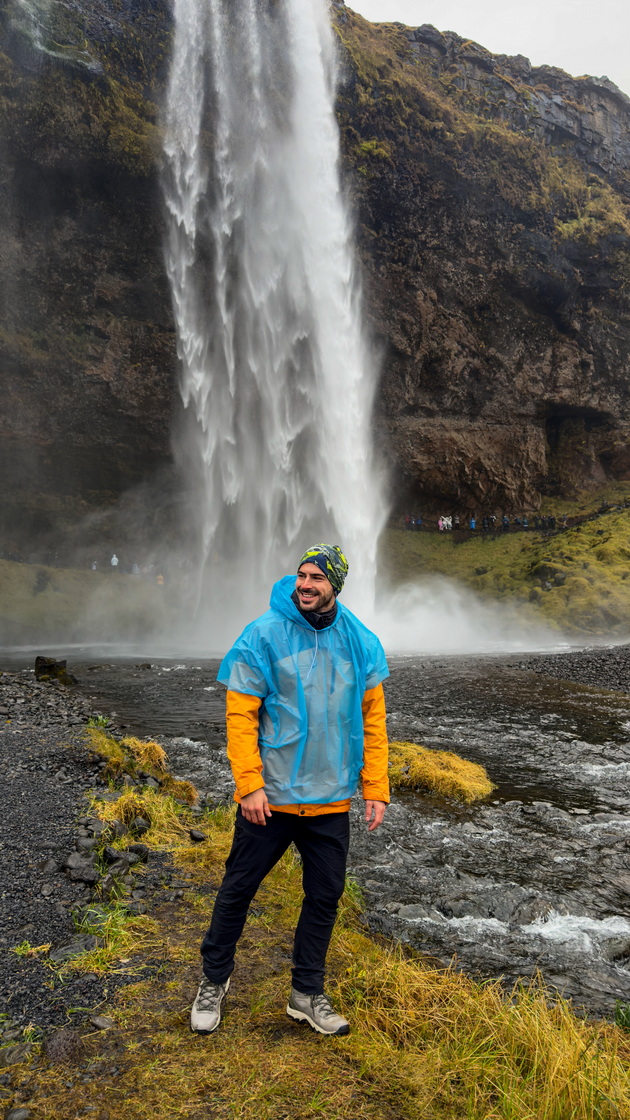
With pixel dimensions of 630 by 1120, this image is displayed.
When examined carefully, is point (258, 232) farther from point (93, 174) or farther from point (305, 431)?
point (305, 431)

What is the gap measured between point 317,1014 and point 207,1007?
0.60 m

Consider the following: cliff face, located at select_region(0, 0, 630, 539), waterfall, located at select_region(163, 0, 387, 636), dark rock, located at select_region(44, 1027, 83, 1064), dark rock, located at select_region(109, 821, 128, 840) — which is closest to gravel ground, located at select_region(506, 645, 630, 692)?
waterfall, located at select_region(163, 0, 387, 636)

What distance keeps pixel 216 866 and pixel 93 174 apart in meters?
41.7

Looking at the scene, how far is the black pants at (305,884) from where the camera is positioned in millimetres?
3260

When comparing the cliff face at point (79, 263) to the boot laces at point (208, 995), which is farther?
the cliff face at point (79, 263)

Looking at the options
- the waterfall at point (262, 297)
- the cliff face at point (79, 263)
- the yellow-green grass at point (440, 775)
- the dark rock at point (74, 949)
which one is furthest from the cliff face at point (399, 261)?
the dark rock at point (74, 949)

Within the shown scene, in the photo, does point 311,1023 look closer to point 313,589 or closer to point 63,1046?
point 63,1046

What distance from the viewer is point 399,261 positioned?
146 feet

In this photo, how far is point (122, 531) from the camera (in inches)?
1692

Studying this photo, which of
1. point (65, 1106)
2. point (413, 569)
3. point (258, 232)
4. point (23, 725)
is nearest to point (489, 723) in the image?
point (23, 725)

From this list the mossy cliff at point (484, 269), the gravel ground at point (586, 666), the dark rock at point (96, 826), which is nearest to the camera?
the dark rock at point (96, 826)

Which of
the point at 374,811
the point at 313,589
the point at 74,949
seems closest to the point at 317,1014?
the point at 374,811

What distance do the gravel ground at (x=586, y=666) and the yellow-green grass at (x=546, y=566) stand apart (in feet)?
31.2

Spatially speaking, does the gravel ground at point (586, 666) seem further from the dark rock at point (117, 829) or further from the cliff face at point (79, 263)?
the cliff face at point (79, 263)
